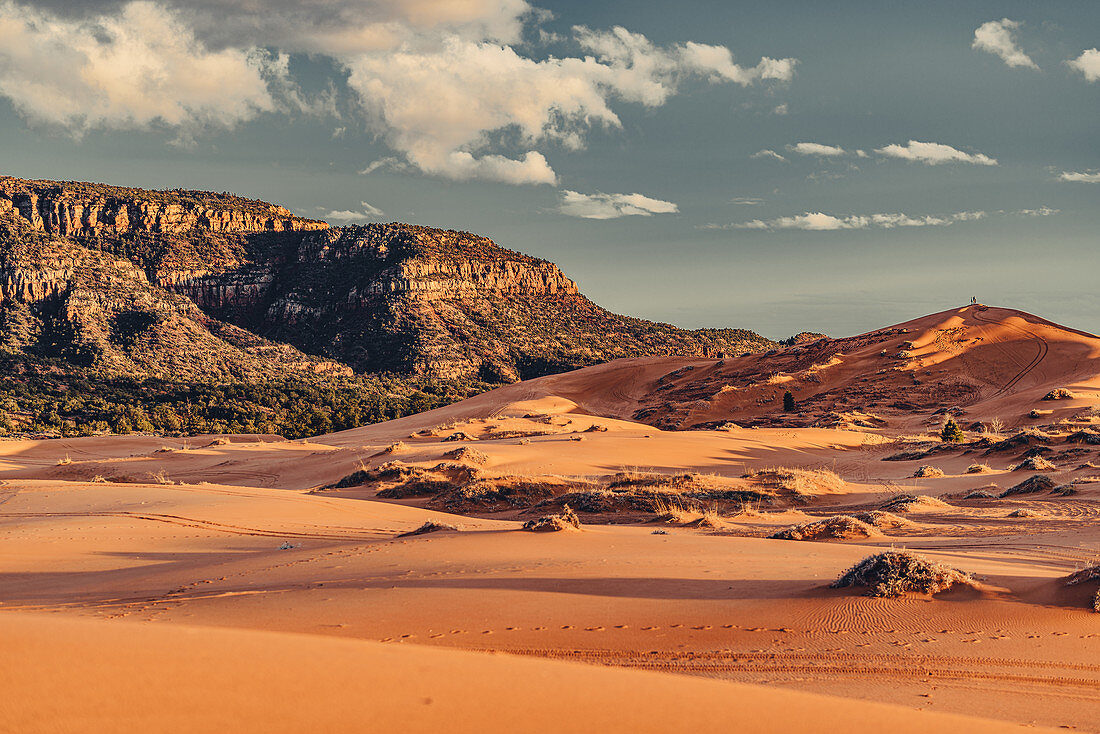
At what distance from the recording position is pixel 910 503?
1686 centimetres

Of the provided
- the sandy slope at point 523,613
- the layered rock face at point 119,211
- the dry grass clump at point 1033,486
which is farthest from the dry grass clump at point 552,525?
the layered rock face at point 119,211

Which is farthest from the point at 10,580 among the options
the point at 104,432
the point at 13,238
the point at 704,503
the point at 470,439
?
the point at 13,238

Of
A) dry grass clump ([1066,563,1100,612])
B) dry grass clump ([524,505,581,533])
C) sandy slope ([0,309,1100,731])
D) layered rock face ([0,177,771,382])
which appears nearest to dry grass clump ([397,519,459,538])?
sandy slope ([0,309,1100,731])

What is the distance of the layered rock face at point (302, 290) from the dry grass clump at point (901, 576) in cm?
6992

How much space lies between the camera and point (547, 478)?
21906 mm

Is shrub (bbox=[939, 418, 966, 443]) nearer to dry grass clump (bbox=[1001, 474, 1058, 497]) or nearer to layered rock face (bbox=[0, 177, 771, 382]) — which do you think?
dry grass clump (bbox=[1001, 474, 1058, 497])

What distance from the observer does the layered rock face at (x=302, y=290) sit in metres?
79.3

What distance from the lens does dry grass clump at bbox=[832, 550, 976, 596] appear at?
776cm

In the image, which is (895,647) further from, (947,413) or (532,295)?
(532,295)

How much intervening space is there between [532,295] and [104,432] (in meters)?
59.3

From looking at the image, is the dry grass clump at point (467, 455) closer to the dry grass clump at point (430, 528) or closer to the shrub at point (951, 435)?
the dry grass clump at point (430, 528)

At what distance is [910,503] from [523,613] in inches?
488

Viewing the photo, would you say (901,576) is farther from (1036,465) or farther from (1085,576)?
(1036,465)

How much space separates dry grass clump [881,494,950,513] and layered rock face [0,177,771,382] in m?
60.6
